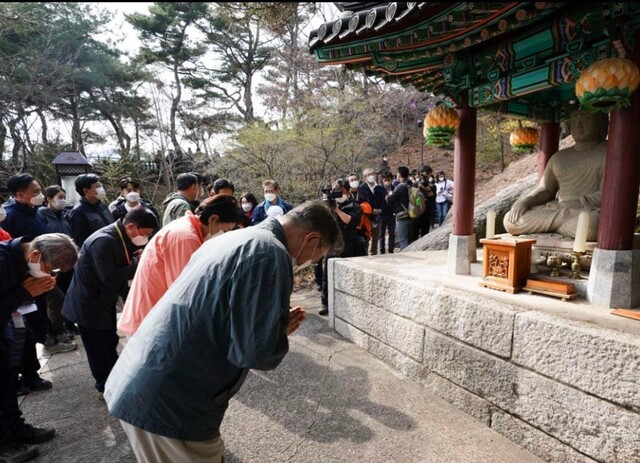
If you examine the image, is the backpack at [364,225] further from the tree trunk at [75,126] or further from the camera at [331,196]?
the tree trunk at [75,126]

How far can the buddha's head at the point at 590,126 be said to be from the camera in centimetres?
377

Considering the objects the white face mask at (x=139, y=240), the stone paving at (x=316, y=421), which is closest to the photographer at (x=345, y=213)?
the stone paving at (x=316, y=421)

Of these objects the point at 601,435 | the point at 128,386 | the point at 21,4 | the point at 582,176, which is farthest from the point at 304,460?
the point at 21,4

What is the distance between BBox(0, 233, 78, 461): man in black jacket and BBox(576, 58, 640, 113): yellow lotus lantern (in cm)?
364

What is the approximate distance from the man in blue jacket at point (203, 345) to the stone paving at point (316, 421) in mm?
1334

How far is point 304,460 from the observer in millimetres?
2455

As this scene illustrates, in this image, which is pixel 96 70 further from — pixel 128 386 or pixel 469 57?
pixel 128 386

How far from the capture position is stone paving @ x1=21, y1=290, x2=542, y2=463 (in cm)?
251

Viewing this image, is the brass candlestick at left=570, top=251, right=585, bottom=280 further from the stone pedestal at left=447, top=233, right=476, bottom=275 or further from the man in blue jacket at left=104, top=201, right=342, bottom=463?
the man in blue jacket at left=104, top=201, right=342, bottom=463

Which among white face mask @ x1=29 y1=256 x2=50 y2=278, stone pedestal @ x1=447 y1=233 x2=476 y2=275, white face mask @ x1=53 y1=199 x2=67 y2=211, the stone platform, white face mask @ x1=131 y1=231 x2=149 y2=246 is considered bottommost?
the stone platform

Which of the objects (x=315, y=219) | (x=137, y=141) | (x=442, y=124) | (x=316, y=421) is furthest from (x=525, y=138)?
(x=137, y=141)

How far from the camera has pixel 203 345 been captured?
1368mm

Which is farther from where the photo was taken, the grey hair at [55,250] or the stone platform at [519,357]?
the grey hair at [55,250]

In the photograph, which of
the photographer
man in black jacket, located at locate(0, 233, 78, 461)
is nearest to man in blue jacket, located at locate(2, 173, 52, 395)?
man in black jacket, located at locate(0, 233, 78, 461)
